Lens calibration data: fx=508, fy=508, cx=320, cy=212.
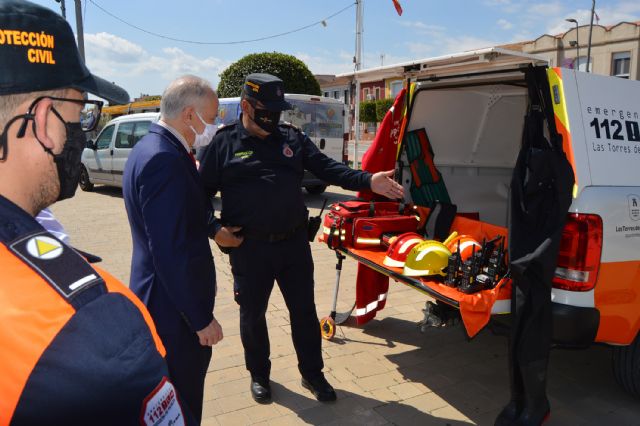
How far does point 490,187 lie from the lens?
499 cm

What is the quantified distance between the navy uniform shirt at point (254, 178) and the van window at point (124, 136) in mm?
9837

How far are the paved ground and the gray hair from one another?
190 centimetres

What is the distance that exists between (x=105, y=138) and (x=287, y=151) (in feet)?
37.3

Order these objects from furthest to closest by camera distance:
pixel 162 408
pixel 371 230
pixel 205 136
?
pixel 371 230
pixel 205 136
pixel 162 408

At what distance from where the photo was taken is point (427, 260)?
11.2 feet

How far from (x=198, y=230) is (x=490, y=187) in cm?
348

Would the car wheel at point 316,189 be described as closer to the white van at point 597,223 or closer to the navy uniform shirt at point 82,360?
the white van at point 597,223

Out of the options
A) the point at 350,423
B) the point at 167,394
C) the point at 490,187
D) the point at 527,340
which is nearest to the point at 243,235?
the point at 350,423

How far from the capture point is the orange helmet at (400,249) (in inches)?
142

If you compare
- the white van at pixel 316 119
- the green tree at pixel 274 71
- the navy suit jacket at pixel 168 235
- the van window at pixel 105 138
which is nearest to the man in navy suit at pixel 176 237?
the navy suit jacket at pixel 168 235

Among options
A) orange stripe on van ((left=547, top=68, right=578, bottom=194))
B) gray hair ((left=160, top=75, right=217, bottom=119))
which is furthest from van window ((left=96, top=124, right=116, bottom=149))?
orange stripe on van ((left=547, top=68, right=578, bottom=194))

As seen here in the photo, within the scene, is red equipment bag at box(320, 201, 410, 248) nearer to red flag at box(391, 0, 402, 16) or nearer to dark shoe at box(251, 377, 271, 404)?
dark shoe at box(251, 377, 271, 404)

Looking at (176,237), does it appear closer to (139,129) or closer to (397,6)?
(139,129)

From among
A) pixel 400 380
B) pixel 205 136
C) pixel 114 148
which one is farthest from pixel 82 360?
pixel 114 148
